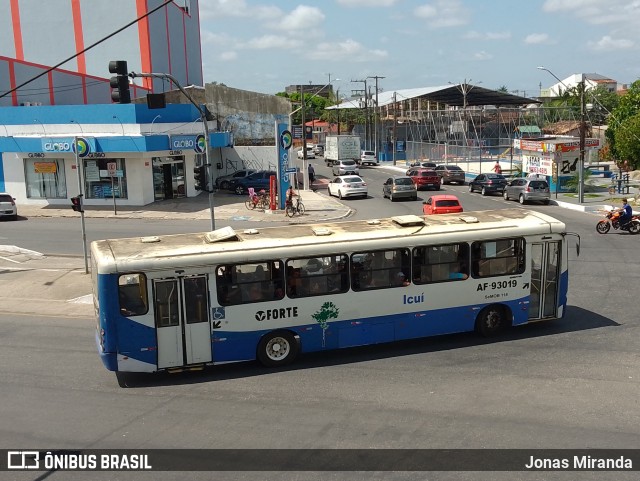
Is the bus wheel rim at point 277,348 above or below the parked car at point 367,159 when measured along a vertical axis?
below

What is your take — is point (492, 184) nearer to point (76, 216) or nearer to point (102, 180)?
point (102, 180)

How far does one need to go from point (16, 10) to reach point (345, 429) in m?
64.4

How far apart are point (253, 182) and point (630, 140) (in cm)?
2499

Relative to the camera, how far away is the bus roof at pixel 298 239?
12414 millimetres

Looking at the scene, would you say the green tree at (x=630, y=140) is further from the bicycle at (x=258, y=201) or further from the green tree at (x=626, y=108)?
the bicycle at (x=258, y=201)

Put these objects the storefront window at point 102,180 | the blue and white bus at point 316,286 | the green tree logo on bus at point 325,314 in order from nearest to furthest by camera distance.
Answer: the blue and white bus at point 316,286 < the green tree logo on bus at point 325,314 < the storefront window at point 102,180

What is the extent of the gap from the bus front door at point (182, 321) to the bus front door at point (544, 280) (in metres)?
7.04

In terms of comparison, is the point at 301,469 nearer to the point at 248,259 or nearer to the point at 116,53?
the point at 248,259

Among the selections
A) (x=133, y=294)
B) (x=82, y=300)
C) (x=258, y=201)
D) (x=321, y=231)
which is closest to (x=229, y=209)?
(x=258, y=201)

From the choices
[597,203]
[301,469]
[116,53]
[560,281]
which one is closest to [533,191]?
[597,203]

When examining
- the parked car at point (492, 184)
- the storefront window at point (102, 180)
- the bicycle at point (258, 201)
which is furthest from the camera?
the parked car at point (492, 184)

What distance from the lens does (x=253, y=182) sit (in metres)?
47.8

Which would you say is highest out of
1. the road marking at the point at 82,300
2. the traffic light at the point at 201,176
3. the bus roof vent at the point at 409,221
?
the traffic light at the point at 201,176

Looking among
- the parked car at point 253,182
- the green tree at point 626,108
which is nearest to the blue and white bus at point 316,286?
the parked car at point 253,182
